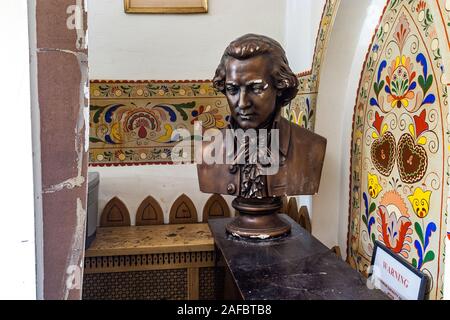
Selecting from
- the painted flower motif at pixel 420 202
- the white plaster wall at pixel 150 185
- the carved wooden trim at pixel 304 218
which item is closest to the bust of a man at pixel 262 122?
the painted flower motif at pixel 420 202

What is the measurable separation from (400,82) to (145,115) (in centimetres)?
117

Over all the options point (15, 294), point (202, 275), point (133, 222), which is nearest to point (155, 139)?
point (133, 222)

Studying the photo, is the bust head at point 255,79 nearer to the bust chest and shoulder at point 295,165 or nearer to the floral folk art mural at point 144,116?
the bust chest and shoulder at point 295,165

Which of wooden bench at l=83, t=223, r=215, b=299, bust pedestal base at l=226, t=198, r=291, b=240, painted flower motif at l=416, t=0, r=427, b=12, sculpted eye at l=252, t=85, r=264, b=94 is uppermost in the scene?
painted flower motif at l=416, t=0, r=427, b=12

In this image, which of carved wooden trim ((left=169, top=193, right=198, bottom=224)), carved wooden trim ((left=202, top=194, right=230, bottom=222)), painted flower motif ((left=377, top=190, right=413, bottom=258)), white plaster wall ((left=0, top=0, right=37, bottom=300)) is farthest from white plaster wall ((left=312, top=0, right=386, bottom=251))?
white plaster wall ((left=0, top=0, right=37, bottom=300))

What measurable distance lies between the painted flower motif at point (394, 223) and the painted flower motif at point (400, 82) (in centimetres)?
28

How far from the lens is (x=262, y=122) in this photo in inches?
49.4

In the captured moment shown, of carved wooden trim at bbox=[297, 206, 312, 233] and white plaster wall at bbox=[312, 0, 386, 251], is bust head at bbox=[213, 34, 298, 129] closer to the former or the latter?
white plaster wall at bbox=[312, 0, 386, 251]

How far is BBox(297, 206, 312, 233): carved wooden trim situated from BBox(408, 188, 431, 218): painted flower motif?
558 millimetres

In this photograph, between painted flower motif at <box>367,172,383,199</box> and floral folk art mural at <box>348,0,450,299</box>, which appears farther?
painted flower motif at <box>367,172,383,199</box>

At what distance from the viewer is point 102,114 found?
190cm

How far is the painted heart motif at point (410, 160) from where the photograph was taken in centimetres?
109

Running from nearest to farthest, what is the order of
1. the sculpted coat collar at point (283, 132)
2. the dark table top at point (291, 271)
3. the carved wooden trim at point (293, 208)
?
the dark table top at point (291, 271) < the sculpted coat collar at point (283, 132) < the carved wooden trim at point (293, 208)

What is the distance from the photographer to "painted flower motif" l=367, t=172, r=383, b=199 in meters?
1.34
